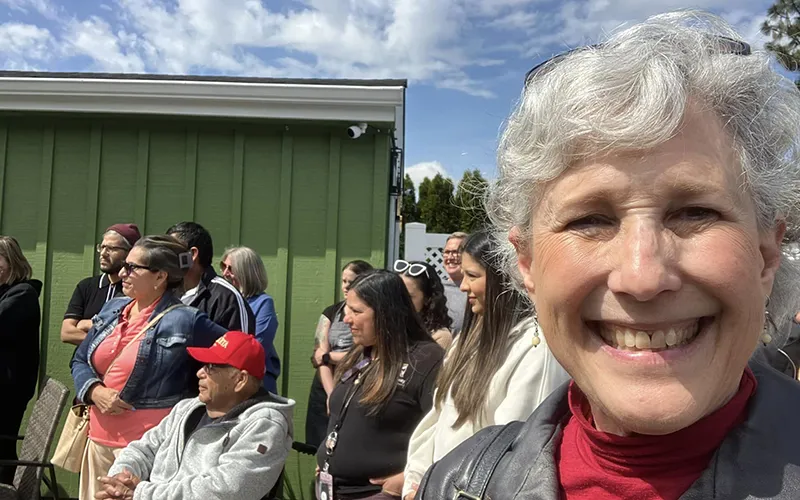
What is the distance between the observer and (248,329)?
12.8 ft

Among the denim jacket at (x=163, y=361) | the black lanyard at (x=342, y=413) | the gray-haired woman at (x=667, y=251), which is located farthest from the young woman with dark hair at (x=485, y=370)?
the denim jacket at (x=163, y=361)

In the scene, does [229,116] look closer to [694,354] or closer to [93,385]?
[93,385]

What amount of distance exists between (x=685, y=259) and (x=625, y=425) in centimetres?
25

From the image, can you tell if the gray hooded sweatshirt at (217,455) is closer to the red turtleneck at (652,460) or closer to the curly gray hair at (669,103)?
the red turtleneck at (652,460)

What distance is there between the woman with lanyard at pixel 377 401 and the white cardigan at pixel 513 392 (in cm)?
45

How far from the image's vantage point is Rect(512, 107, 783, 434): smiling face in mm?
855

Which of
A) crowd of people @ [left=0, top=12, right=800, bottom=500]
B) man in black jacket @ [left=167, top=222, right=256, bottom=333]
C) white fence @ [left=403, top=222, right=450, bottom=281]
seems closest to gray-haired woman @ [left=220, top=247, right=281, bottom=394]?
man in black jacket @ [left=167, top=222, right=256, bottom=333]

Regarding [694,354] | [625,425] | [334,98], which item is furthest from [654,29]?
[334,98]

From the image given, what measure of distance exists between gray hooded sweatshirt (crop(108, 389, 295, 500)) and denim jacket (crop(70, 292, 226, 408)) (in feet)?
1.06

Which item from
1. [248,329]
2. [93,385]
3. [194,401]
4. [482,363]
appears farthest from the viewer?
[248,329]

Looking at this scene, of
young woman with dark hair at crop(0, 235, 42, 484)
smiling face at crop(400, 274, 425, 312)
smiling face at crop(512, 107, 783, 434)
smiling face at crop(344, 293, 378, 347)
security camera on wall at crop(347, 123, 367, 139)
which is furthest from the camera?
security camera on wall at crop(347, 123, 367, 139)

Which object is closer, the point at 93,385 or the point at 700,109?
the point at 700,109

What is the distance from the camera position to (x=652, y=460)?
0.97 meters

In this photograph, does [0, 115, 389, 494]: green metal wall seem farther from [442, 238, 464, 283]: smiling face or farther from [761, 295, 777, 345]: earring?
[761, 295, 777, 345]: earring
